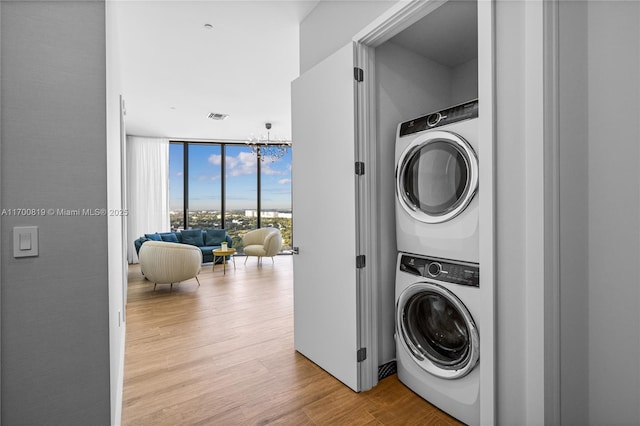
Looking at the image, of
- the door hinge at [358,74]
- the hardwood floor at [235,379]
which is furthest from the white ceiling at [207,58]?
the hardwood floor at [235,379]

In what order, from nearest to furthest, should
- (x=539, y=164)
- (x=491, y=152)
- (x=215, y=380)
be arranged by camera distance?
(x=539, y=164)
(x=491, y=152)
(x=215, y=380)

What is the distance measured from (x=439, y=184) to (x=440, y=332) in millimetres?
898

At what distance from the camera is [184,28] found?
298 cm

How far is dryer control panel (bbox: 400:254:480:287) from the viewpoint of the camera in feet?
5.72

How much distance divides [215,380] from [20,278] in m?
1.47

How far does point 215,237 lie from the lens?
7422 mm

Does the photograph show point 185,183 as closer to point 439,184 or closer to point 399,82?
point 399,82

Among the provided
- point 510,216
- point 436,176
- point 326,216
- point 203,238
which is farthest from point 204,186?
point 510,216

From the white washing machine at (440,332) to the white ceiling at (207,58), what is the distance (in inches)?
87.6

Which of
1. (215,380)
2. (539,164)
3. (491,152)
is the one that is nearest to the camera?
(539,164)

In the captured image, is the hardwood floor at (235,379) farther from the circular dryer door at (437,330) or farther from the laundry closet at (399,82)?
the laundry closet at (399,82)

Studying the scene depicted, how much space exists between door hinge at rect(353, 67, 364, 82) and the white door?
0.08 ft

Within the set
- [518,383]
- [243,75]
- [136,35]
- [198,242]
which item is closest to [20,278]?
[518,383]

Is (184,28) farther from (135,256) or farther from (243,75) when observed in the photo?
(135,256)
